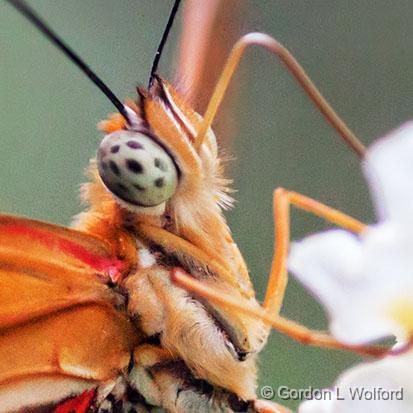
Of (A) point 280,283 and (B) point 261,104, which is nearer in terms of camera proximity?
(A) point 280,283

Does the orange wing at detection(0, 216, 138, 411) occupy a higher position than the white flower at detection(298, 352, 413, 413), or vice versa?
the orange wing at detection(0, 216, 138, 411)

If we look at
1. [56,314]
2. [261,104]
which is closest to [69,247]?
[56,314]

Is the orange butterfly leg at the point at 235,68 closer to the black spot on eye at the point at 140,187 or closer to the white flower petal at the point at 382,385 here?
the black spot on eye at the point at 140,187

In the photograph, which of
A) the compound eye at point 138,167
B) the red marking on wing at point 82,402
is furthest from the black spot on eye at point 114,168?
the red marking on wing at point 82,402

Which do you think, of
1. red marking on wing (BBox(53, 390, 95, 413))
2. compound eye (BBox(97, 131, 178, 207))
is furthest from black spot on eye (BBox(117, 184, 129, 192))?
red marking on wing (BBox(53, 390, 95, 413))

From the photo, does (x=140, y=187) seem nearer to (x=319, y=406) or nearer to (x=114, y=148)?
(x=114, y=148)

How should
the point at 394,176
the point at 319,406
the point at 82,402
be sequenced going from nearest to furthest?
the point at 394,176 < the point at 319,406 < the point at 82,402

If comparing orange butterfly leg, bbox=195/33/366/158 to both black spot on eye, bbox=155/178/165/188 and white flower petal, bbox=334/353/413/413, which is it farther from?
white flower petal, bbox=334/353/413/413
